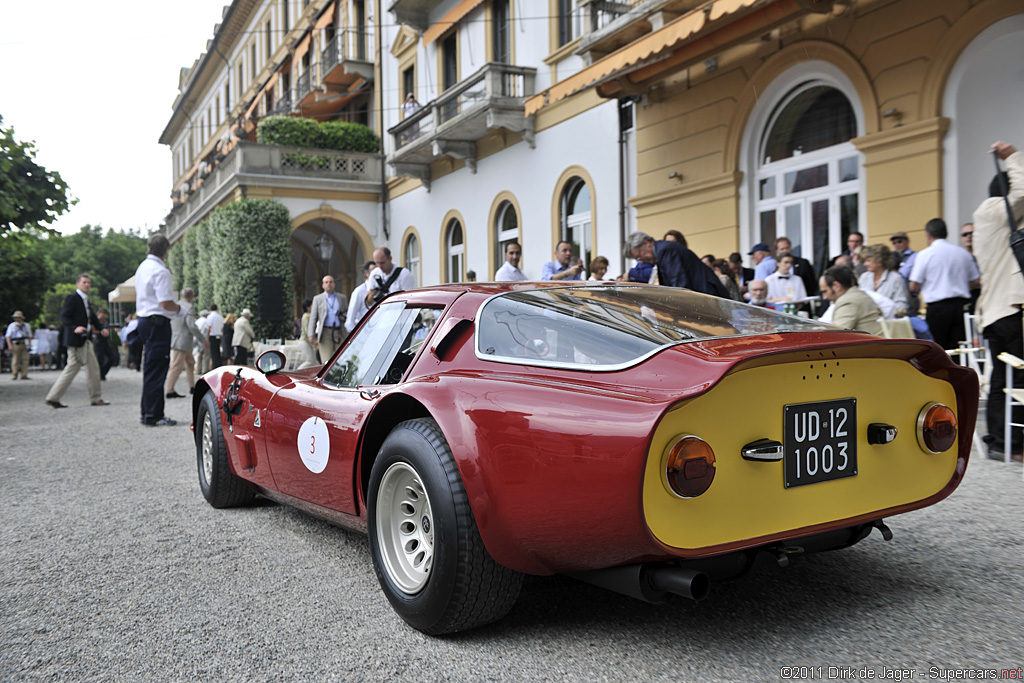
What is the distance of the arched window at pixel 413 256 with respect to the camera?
24945 millimetres

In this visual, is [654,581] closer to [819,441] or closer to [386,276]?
[819,441]

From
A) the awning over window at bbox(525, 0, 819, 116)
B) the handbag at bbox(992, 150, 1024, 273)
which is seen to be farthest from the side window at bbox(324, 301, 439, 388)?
the awning over window at bbox(525, 0, 819, 116)

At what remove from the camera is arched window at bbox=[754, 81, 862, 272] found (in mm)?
10469

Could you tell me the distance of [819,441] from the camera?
8.38ft

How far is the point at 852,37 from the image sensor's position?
9.95 metres

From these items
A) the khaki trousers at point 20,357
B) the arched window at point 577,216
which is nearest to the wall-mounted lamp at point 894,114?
the arched window at point 577,216

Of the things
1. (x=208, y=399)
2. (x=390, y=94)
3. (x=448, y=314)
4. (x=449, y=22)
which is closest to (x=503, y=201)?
(x=449, y=22)

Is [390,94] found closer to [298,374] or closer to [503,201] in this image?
[503,201]

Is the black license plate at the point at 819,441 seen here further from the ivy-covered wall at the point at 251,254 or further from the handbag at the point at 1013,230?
the ivy-covered wall at the point at 251,254

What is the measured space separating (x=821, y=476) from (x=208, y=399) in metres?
3.77

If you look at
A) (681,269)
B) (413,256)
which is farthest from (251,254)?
(681,269)

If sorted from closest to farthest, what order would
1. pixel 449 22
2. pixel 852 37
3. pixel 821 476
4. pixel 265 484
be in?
pixel 821 476 → pixel 265 484 → pixel 852 37 → pixel 449 22

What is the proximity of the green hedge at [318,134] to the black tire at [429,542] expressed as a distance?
24152mm

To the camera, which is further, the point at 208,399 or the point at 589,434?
the point at 208,399
